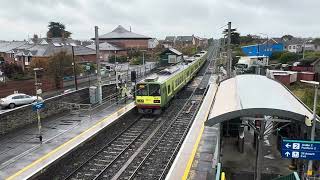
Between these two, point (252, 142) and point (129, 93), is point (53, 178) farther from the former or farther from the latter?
point (129, 93)

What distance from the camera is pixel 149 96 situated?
23.6 metres

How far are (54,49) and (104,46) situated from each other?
26267mm

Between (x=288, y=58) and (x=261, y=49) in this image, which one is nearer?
(x=261, y=49)

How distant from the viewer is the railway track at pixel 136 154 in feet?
46.5

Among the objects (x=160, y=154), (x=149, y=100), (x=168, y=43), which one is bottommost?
(x=160, y=154)

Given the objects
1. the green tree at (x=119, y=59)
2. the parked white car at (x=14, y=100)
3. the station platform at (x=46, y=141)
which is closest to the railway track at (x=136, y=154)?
the station platform at (x=46, y=141)

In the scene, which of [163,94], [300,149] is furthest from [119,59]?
[300,149]

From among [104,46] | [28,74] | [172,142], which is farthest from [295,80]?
[104,46]

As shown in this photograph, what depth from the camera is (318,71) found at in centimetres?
4050

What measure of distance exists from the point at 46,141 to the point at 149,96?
8329mm

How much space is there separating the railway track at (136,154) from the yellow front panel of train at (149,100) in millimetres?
1221

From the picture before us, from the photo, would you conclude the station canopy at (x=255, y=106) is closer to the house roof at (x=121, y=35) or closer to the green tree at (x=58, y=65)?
the green tree at (x=58, y=65)

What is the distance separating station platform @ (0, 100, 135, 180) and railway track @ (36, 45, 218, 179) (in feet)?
2.54

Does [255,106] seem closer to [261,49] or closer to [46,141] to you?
[46,141]
